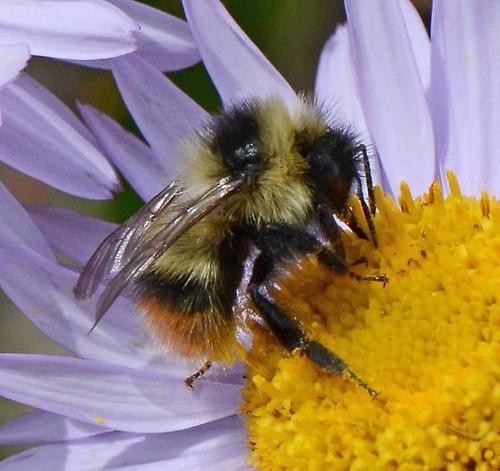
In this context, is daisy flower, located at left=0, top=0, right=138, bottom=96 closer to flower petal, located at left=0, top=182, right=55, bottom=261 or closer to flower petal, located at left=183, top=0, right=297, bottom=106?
flower petal, located at left=183, top=0, right=297, bottom=106

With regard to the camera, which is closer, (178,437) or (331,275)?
(331,275)

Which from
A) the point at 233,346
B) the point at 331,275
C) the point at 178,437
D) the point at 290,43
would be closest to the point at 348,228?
the point at 331,275

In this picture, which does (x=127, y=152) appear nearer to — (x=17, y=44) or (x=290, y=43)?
(x=17, y=44)

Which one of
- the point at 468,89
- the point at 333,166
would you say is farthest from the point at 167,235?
the point at 468,89

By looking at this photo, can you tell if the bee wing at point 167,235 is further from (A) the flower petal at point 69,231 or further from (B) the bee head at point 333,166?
(A) the flower petal at point 69,231

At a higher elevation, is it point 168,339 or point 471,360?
point 168,339

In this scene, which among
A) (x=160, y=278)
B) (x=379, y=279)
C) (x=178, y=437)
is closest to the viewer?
(x=160, y=278)

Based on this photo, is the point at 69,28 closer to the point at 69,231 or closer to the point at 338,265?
the point at 69,231

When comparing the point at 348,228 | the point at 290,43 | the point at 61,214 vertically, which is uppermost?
the point at 290,43

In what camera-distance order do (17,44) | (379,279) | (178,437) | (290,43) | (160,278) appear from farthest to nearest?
(290,43) → (178,437) → (17,44) → (379,279) → (160,278)
